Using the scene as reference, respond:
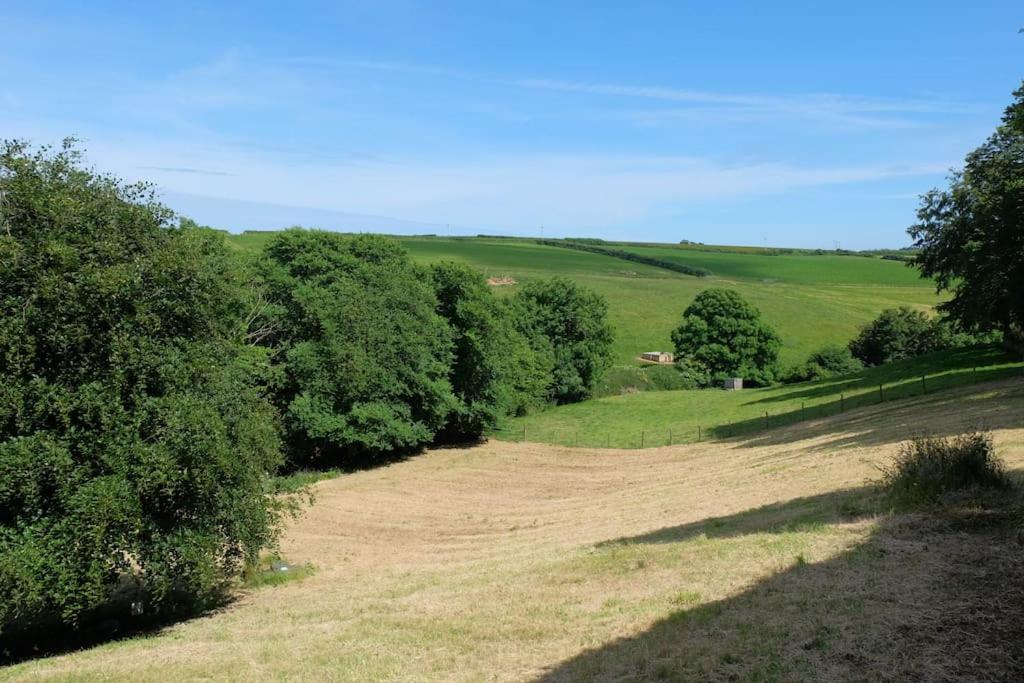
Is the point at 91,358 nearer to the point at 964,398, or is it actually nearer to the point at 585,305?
the point at 964,398

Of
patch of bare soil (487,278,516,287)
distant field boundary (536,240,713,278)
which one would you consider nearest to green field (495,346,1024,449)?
patch of bare soil (487,278,516,287)

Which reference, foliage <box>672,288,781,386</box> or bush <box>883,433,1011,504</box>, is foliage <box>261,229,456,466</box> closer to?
bush <box>883,433,1011,504</box>

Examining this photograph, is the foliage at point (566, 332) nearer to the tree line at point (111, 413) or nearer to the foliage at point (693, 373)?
the foliage at point (693, 373)

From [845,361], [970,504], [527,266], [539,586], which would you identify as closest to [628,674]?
[539,586]

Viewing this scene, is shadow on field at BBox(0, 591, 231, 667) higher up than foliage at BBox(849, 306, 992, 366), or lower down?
lower down

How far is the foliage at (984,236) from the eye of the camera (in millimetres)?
35562

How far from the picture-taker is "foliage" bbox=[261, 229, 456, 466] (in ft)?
152

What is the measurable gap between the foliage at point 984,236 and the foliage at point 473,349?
29190 millimetres

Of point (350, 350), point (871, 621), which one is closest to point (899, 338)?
point (350, 350)

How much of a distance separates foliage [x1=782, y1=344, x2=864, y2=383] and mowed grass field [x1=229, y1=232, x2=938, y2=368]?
6.31m

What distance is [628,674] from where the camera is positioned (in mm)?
9711

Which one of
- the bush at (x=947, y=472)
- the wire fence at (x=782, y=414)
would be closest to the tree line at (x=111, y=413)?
the bush at (x=947, y=472)

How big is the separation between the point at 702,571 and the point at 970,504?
4603 millimetres

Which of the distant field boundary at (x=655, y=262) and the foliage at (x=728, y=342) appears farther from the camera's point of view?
the distant field boundary at (x=655, y=262)
